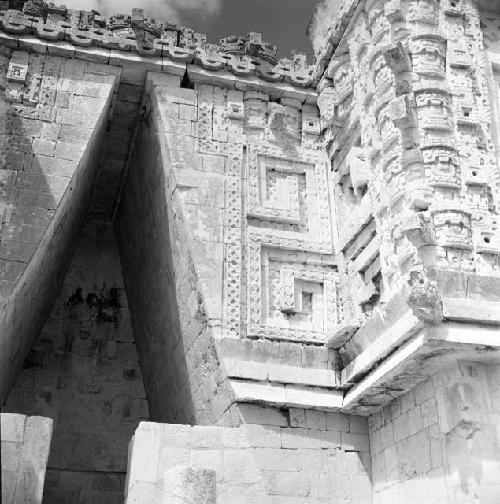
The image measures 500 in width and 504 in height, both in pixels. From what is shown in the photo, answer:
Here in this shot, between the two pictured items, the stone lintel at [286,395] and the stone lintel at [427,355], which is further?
the stone lintel at [286,395]

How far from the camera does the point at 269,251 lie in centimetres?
747

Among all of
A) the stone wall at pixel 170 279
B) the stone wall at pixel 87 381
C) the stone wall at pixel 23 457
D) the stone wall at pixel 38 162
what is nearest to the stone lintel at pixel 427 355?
the stone wall at pixel 170 279

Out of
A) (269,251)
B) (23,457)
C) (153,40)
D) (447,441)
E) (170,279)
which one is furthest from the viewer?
(153,40)

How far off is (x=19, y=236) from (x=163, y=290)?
2.16 m

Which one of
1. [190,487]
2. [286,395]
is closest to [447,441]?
[286,395]

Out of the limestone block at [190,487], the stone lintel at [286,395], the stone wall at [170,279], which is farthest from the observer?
the stone wall at [170,279]

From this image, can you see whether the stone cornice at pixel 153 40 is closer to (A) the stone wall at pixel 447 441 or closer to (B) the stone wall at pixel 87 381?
Answer: (B) the stone wall at pixel 87 381

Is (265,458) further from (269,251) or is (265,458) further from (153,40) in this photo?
(153,40)

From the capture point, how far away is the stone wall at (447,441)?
5301 mm

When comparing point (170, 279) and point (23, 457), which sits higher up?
point (170, 279)

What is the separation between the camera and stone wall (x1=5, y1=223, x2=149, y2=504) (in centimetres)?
915

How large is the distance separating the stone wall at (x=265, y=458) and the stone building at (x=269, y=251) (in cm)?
2

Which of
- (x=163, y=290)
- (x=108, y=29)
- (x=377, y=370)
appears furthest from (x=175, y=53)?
(x=377, y=370)

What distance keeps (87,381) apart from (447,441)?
19.2 feet
